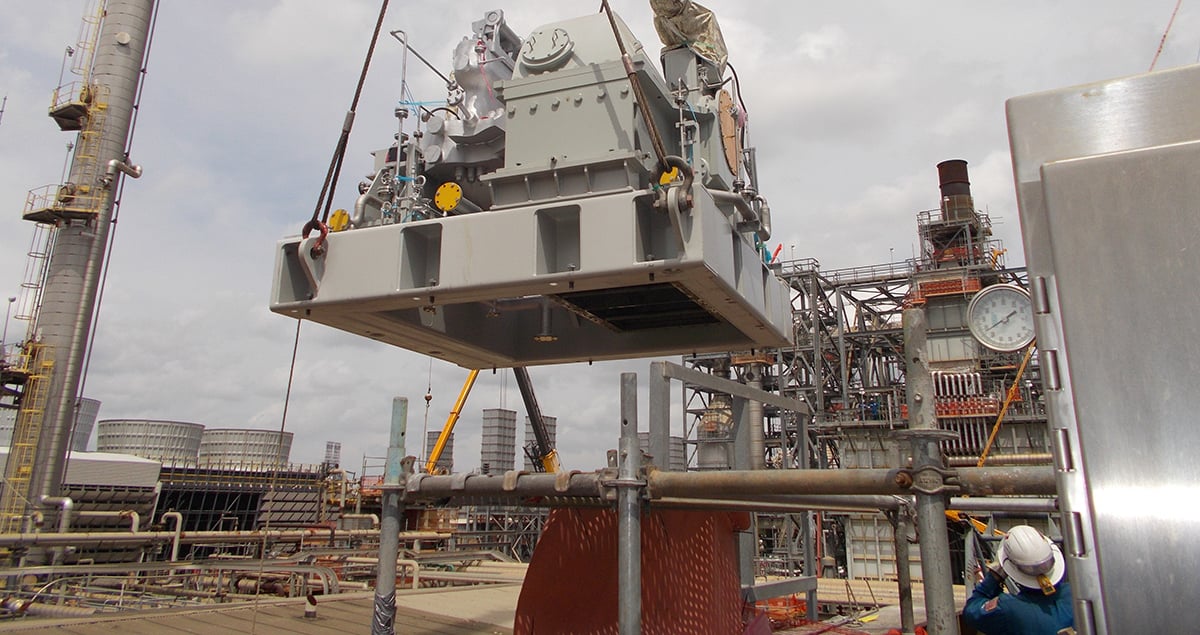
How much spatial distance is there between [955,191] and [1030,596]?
41.1 m

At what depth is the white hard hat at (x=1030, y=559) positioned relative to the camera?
12.7ft

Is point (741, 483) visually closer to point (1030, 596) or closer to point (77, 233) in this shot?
point (1030, 596)

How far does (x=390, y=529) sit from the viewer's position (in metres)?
5.76

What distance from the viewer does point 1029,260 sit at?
6.47 feet

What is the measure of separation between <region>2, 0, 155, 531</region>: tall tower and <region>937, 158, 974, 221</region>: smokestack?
37.9 metres

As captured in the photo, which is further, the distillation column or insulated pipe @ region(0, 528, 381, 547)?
the distillation column

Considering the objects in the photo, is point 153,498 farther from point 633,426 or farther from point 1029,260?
point 1029,260

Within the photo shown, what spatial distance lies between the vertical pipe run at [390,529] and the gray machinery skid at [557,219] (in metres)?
0.91

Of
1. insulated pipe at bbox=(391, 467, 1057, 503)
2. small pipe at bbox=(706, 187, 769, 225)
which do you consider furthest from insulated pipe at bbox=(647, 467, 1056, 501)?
small pipe at bbox=(706, 187, 769, 225)

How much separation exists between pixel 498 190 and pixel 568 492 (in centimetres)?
249

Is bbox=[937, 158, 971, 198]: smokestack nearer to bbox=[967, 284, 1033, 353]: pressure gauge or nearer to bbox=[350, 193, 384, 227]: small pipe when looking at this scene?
bbox=[967, 284, 1033, 353]: pressure gauge

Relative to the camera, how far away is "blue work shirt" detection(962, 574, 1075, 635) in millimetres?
3844

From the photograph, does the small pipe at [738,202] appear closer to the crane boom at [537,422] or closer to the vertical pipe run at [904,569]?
the vertical pipe run at [904,569]

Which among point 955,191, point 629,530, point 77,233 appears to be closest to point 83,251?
point 77,233
